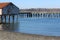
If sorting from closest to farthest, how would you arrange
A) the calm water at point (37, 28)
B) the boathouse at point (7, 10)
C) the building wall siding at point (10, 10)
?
1. the calm water at point (37, 28)
2. the boathouse at point (7, 10)
3. the building wall siding at point (10, 10)

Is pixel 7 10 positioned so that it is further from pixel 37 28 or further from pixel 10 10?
pixel 37 28

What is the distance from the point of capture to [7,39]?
17.2m

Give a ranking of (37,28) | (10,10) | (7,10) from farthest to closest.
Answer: (10,10) < (7,10) < (37,28)

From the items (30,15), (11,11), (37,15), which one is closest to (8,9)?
(11,11)

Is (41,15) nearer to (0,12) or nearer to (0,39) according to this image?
(0,12)

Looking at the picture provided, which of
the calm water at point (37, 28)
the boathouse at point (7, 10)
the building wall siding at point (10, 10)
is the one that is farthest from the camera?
the building wall siding at point (10, 10)

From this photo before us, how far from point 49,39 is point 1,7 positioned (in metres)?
37.7

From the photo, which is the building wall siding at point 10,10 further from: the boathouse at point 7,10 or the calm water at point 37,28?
the calm water at point 37,28

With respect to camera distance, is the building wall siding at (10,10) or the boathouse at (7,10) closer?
the boathouse at (7,10)

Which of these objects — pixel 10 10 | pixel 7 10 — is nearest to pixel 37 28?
pixel 7 10

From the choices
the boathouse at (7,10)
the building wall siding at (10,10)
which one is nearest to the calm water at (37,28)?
the boathouse at (7,10)

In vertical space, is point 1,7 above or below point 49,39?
below

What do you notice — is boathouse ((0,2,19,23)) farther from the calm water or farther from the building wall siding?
the calm water

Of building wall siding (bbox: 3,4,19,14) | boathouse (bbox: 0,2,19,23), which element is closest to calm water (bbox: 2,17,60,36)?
boathouse (bbox: 0,2,19,23)
